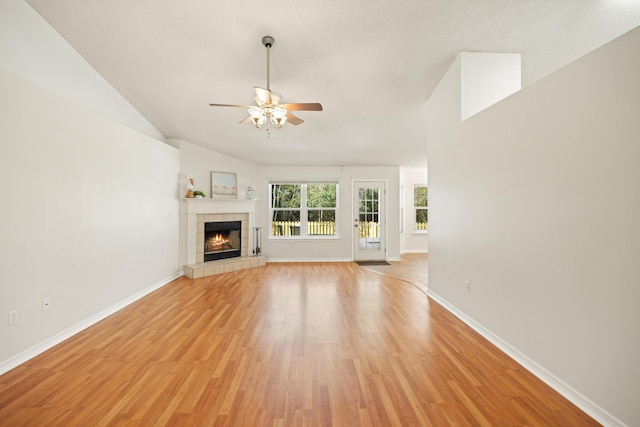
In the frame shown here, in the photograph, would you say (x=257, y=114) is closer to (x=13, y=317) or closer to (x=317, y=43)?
(x=317, y=43)

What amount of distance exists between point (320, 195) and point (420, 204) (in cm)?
340

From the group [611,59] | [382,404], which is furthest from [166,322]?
[611,59]

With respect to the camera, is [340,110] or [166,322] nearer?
[166,322]

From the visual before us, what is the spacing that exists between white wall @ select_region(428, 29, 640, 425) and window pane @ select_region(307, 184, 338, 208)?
451cm

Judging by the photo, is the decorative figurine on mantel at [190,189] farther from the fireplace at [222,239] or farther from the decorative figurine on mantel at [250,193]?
the decorative figurine on mantel at [250,193]

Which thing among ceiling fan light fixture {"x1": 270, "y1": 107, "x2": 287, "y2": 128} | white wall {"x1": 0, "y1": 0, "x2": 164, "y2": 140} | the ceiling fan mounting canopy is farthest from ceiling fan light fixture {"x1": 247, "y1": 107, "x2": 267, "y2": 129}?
white wall {"x1": 0, "y1": 0, "x2": 164, "y2": 140}

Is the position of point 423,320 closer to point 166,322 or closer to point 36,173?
point 166,322

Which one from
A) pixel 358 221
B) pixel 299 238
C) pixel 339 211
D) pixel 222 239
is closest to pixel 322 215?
pixel 339 211

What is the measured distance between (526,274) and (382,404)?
5.07 feet

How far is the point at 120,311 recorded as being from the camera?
3527mm

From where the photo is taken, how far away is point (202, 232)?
226 inches

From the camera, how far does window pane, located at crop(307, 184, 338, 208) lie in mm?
7336

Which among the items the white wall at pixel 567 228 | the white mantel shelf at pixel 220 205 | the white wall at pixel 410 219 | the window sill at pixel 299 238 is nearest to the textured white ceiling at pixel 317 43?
the white wall at pixel 567 228

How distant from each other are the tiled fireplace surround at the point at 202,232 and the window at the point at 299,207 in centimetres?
77
